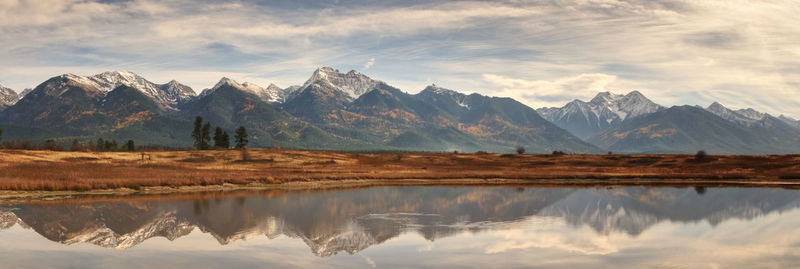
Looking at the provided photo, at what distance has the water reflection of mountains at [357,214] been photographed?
1368 inches

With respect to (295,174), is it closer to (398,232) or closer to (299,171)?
(299,171)

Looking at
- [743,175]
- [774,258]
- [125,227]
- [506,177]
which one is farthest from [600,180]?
[125,227]

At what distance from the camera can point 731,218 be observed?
43.0 meters

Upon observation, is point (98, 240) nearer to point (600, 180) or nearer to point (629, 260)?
point (629, 260)

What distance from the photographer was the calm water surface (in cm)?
2636

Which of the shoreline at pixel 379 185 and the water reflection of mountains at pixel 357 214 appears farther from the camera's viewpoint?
the shoreline at pixel 379 185

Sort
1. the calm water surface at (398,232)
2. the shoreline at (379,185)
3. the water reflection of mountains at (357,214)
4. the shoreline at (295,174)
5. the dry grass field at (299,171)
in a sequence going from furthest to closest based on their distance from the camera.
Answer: the dry grass field at (299,171) < the shoreline at (295,174) < the shoreline at (379,185) < the water reflection of mountains at (357,214) < the calm water surface at (398,232)

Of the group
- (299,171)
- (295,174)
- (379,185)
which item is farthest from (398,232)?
(299,171)

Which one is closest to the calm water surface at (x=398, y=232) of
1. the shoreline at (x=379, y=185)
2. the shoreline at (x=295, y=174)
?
the shoreline at (x=379, y=185)

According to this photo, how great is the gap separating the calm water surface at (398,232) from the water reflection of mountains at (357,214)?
4.3 inches

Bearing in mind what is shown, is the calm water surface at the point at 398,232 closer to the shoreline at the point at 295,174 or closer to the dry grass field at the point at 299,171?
the shoreline at the point at 295,174

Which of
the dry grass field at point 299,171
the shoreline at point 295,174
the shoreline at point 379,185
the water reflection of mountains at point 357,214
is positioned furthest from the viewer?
the dry grass field at point 299,171

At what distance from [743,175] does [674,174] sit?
10.5m

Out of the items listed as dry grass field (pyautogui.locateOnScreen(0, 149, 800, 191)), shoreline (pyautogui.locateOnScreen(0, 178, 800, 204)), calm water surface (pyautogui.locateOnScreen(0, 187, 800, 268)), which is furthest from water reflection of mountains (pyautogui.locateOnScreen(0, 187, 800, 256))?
dry grass field (pyautogui.locateOnScreen(0, 149, 800, 191))
